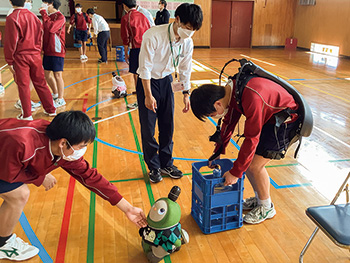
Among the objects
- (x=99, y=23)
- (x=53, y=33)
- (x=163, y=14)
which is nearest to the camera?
(x=53, y=33)

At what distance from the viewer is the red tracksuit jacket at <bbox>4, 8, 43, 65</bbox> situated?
388cm

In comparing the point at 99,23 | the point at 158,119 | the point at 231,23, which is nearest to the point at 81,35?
the point at 99,23

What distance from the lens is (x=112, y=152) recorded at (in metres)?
3.67

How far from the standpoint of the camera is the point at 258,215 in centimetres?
246

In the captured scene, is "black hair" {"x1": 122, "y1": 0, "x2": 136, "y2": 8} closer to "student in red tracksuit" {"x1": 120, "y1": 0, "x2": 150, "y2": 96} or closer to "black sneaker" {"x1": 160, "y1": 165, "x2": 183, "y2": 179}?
"student in red tracksuit" {"x1": 120, "y1": 0, "x2": 150, "y2": 96}

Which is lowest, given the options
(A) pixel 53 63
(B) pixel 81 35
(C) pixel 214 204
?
(C) pixel 214 204

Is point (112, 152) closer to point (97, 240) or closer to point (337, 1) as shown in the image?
point (97, 240)

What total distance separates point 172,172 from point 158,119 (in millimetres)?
549

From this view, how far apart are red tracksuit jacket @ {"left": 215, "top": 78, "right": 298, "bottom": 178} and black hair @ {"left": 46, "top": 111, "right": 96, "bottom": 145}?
36.0 inches

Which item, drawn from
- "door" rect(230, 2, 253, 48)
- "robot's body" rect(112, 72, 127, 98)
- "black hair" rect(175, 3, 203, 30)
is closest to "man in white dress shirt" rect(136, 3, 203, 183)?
"black hair" rect(175, 3, 203, 30)

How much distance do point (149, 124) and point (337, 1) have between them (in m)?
11.9

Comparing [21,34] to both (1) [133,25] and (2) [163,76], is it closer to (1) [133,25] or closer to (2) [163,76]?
(1) [133,25]

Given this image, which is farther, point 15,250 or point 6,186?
point 15,250

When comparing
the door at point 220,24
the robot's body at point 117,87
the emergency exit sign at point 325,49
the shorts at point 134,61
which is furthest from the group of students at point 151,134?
the door at point 220,24
